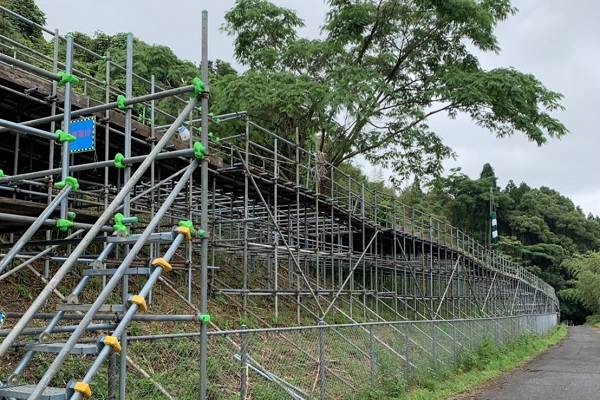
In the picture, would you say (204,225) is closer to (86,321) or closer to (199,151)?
(199,151)

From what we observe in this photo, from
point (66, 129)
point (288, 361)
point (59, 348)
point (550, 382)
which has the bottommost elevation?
point (550, 382)

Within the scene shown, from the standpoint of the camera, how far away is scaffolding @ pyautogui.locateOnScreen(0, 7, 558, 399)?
475 centimetres

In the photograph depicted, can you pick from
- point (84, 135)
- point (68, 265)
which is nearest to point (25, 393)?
point (68, 265)

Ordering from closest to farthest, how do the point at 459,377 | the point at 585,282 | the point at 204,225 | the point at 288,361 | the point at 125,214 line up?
the point at 204,225, the point at 125,214, the point at 288,361, the point at 459,377, the point at 585,282

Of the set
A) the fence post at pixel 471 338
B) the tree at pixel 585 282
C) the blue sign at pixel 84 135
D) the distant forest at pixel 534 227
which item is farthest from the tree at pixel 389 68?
the tree at pixel 585 282

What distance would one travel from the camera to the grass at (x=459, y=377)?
10.2 m

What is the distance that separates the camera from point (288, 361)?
10539mm

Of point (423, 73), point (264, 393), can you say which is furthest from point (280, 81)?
point (264, 393)

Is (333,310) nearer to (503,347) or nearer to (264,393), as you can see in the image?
(503,347)

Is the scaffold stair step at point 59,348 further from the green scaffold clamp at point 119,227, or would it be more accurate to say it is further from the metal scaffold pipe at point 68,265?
the green scaffold clamp at point 119,227

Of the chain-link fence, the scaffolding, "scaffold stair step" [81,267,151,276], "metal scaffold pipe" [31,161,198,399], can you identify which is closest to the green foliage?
the scaffolding

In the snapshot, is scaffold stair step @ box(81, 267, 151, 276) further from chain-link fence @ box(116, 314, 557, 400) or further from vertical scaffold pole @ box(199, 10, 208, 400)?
chain-link fence @ box(116, 314, 557, 400)

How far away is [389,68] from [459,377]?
12.6 metres

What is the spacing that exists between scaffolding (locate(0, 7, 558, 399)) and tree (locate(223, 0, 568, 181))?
2.28 metres
